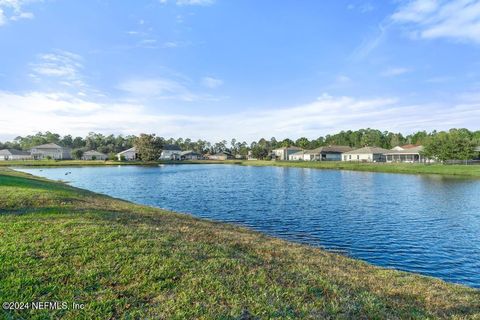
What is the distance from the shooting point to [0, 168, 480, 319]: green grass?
542 centimetres

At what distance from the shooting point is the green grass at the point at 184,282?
213 inches

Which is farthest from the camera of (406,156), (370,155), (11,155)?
(11,155)

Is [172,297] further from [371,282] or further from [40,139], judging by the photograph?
[40,139]

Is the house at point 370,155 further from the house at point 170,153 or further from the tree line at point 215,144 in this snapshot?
the house at point 170,153

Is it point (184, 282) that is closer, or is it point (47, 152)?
point (184, 282)

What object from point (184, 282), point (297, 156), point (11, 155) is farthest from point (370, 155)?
point (11, 155)

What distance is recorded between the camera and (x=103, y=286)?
19.6 ft

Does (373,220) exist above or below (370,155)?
below

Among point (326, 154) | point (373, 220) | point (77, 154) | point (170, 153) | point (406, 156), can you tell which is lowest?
point (373, 220)

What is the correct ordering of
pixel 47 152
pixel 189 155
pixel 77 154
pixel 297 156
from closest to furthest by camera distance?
1. pixel 77 154
2. pixel 47 152
3. pixel 297 156
4. pixel 189 155

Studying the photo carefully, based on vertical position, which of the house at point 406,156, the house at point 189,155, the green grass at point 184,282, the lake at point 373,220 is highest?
the house at point 189,155

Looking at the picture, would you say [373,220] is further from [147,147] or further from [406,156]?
[147,147]

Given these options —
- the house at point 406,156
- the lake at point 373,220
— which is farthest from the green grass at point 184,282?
the house at point 406,156

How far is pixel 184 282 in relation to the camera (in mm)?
6301
